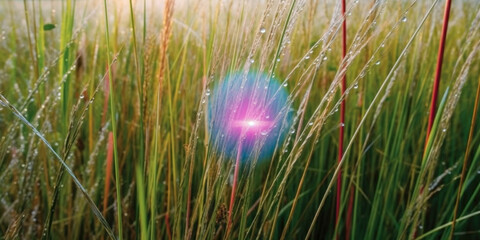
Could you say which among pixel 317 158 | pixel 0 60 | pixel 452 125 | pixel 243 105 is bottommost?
pixel 0 60

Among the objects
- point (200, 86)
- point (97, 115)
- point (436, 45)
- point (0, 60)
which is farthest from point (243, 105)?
point (0, 60)

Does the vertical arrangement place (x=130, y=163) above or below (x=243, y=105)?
below

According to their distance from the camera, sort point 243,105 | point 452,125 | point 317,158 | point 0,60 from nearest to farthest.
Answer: point 243,105 < point 317,158 < point 452,125 < point 0,60

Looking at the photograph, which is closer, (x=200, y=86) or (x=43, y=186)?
(x=43, y=186)

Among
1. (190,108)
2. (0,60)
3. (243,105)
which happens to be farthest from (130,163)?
(0,60)

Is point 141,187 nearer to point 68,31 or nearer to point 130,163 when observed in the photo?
point 68,31

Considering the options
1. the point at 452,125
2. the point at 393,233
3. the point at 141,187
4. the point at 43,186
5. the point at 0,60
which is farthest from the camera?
the point at 0,60
